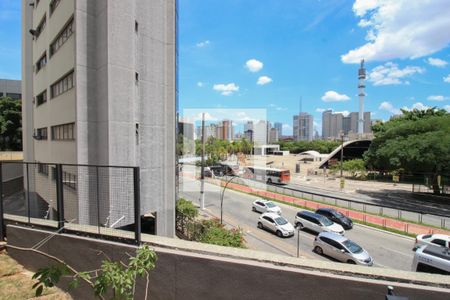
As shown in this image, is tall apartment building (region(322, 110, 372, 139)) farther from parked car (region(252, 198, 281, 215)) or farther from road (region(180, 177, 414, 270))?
road (region(180, 177, 414, 270))

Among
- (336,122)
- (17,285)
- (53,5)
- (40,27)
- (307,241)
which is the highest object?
(336,122)

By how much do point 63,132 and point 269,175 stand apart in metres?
34.9

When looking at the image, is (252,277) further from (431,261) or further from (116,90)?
(431,261)

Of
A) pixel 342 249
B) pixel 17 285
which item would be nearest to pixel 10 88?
pixel 17 285

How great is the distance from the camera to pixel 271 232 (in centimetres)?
2017

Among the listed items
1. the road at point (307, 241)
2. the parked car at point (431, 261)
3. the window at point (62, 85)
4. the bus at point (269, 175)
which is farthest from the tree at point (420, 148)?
the window at point (62, 85)

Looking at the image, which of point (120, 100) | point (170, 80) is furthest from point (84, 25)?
point (170, 80)

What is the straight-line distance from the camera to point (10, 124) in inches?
1631

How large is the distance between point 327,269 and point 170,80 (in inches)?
525

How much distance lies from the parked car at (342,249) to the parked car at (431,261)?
8.75 ft

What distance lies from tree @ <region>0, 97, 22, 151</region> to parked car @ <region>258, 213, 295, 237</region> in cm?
4381

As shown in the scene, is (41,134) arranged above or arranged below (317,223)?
above

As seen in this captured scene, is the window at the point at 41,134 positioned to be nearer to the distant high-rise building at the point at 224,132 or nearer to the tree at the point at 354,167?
the distant high-rise building at the point at 224,132

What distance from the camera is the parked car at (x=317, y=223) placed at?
18656 mm
